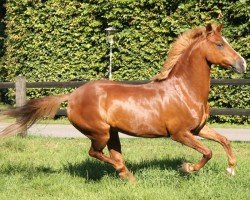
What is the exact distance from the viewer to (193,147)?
5.53 m

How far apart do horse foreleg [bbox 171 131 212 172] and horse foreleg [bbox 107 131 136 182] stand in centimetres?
70

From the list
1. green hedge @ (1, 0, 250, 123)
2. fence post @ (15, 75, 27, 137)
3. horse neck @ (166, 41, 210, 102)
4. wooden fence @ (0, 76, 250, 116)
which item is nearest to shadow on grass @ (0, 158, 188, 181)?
horse neck @ (166, 41, 210, 102)

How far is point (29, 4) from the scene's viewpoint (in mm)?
14953

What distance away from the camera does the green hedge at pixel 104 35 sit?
1217cm

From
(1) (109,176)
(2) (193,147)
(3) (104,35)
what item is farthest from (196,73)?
(3) (104,35)

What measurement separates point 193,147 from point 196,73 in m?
0.96

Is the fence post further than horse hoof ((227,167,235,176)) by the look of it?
Yes

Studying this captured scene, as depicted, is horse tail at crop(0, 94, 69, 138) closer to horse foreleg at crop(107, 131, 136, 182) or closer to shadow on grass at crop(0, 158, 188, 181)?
shadow on grass at crop(0, 158, 188, 181)

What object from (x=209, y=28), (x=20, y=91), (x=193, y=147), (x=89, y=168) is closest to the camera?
(x=193, y=147)

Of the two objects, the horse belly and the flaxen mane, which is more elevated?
the flaxen mane

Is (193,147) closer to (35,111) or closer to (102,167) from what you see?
(102,167)

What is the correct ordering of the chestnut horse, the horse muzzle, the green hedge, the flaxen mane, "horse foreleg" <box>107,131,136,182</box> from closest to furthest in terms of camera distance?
the horse muzzle < the chestnut horse < "horse foreleg" <box>107,131,136,182</box> < the flaxen mane < the green hedge

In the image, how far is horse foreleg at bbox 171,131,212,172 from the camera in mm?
5491

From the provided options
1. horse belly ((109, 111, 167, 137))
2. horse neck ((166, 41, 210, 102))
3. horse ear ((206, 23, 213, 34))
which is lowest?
horse belly ((109, 111, 167, 137))
